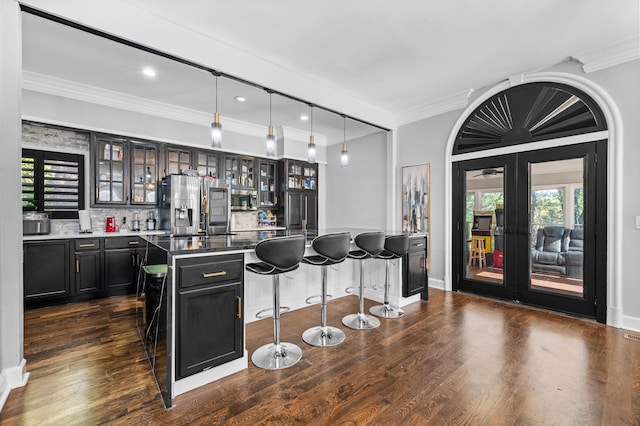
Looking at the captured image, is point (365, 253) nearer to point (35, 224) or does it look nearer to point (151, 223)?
point (151, 223)

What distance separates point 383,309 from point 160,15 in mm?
3676

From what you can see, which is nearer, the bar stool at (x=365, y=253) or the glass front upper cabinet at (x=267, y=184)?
the bar stool at (x=365, y=253)

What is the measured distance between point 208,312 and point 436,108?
4.26m

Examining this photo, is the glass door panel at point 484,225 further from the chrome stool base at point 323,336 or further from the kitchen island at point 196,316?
the kitchen island at point 196,316

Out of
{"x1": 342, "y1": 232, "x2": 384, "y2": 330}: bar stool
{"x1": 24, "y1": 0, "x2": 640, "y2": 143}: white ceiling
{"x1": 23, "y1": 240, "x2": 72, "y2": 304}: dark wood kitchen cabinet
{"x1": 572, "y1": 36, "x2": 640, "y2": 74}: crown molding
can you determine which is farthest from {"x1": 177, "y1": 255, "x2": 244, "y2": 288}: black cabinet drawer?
{"x1": 572, "y1": 36, "x2": 640, "y2": 74}: crown molding

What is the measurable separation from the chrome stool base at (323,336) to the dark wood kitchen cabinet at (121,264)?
2697 mm

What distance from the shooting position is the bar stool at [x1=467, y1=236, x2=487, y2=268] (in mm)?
4172

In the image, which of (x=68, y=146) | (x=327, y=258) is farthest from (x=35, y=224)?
(x=327, y=258)

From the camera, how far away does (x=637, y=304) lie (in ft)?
9.92

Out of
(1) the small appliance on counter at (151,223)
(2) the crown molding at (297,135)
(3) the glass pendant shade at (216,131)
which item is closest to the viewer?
(3) the glass pendant shade at (216,131)

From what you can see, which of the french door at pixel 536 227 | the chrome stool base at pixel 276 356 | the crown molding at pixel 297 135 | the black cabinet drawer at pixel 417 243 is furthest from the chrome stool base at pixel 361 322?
the crown molding at pixel 297 135

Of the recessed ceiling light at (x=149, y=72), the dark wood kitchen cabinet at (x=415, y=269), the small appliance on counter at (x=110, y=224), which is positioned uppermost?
the recessed ceiling light at (x=149, y=72)

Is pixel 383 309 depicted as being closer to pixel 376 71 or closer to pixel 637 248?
pixel 637 248

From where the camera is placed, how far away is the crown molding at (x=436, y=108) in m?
4.25
